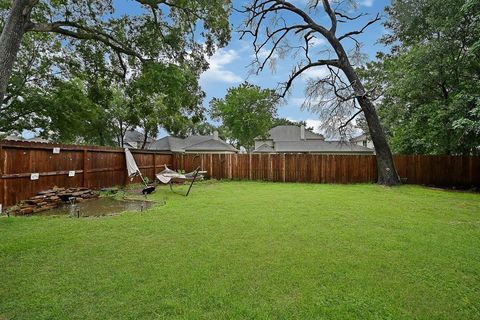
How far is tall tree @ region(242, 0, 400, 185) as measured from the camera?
12008 mm

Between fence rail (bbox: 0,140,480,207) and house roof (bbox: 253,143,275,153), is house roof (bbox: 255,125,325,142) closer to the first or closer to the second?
house roof (bbox: 253,143,275,153)

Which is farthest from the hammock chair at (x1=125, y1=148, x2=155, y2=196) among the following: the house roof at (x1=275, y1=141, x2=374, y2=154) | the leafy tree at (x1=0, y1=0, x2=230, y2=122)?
the house roof at (x1=275, y1=141, x2=374, y2=154)

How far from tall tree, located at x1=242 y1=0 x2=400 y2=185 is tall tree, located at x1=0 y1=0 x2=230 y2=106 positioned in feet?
17.4

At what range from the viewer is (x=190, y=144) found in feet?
99.3

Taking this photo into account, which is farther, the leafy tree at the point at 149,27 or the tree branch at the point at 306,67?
the tree branch at the point at 306,67

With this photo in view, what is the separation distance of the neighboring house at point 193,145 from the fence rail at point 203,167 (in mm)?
12802

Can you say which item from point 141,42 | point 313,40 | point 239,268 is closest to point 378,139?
point 313,40

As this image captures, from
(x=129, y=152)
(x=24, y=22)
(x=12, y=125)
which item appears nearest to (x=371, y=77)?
(x=129, y=152)

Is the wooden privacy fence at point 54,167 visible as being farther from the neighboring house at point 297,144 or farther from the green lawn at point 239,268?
the neighboring house at point 297,144

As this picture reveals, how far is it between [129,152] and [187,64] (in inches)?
167

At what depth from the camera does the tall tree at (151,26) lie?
6664mm

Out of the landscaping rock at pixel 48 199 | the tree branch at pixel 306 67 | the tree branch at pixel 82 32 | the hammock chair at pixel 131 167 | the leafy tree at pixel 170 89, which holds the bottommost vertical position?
the landscaping rock at pixel 48 199

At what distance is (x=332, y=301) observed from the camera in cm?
213

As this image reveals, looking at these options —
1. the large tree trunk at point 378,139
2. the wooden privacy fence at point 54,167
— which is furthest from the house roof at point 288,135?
the wooden privacy fence at point 54,167
